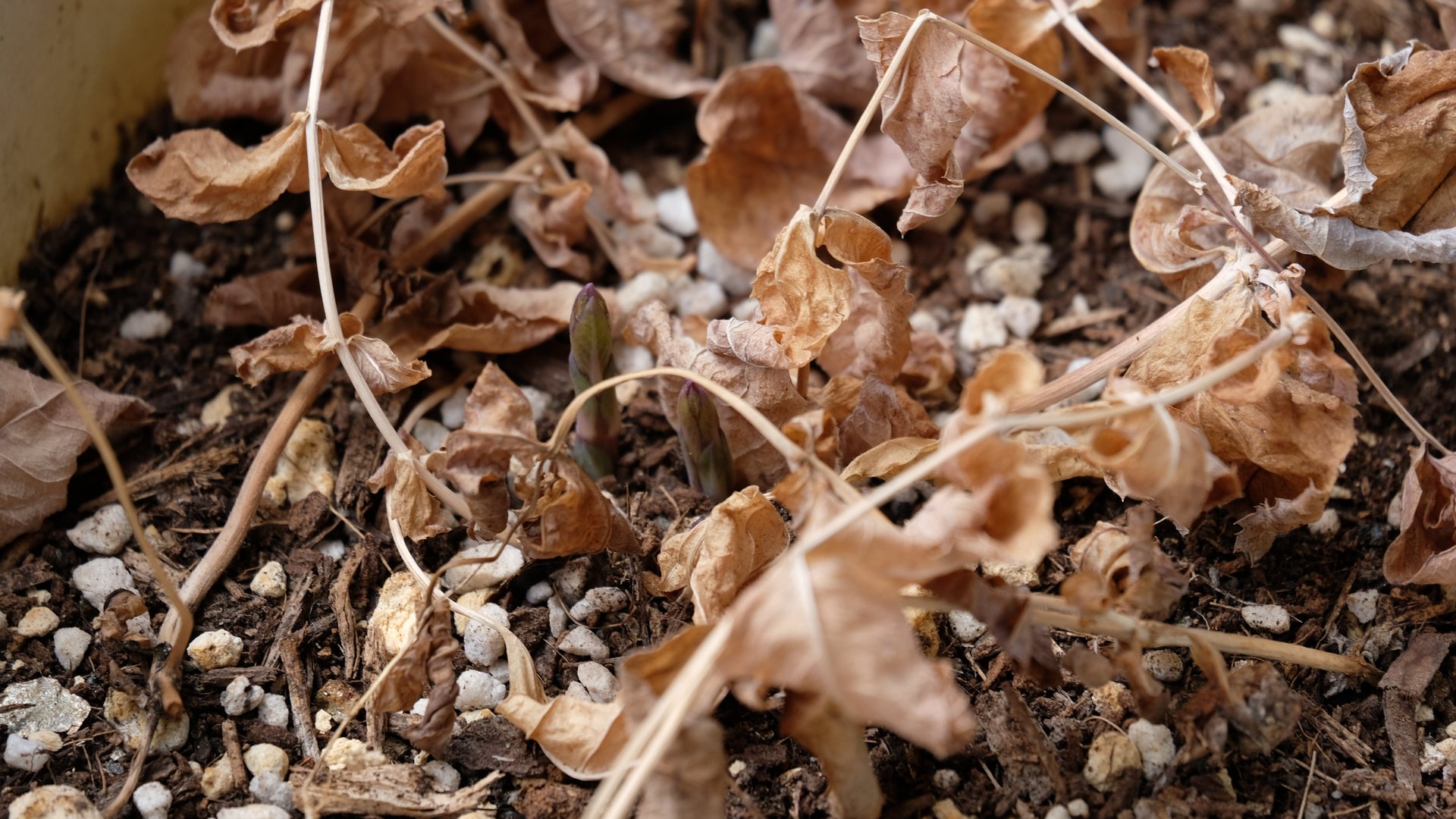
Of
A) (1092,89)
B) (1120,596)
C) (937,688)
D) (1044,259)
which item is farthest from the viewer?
(1092,89)

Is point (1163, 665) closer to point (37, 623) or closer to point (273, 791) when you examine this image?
point (273, 791)

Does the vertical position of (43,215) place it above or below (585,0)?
below

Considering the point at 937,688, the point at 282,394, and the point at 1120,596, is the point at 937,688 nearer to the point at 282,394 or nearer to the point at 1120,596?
the point at 1120,596

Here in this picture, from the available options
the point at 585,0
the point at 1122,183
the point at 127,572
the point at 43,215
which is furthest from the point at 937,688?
the point at 43,215

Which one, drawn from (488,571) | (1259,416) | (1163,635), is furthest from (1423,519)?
(488,571)

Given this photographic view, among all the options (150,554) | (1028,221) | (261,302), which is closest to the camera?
(150,554)

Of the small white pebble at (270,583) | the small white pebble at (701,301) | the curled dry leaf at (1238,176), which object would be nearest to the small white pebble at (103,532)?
the small white pebble at (270,583)

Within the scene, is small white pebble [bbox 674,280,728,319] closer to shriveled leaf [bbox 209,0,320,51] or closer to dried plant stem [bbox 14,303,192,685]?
shriveled leaf [bbox 209,0,320,51]
